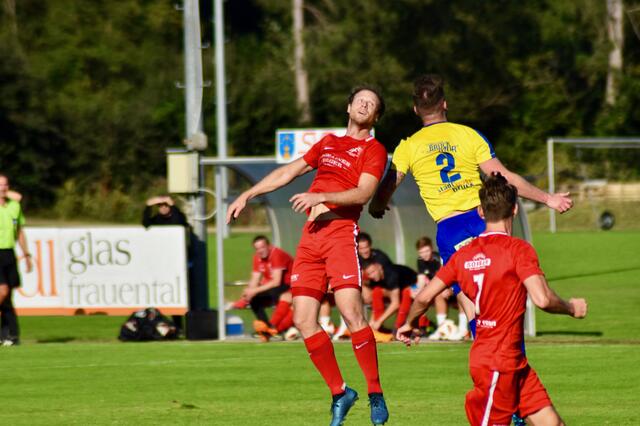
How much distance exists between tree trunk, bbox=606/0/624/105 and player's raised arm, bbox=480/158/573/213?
142 ft

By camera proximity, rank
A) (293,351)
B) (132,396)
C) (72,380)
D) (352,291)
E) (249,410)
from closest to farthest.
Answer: (352,291) → (249,410) → (132,396) → (72,380) → (293,351)

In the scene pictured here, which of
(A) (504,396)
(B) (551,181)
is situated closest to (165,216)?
(A) (504,396)

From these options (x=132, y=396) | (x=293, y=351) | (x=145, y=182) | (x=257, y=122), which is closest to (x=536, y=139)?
(x=257, y=122)

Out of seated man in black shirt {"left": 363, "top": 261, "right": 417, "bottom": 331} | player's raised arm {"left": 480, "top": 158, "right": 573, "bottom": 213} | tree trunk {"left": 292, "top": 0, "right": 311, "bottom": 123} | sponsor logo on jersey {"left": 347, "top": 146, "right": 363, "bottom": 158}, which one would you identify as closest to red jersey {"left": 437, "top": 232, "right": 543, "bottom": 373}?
player's raised arm {"left": 480, "top": 158, "right": 573, "bottom": 213}

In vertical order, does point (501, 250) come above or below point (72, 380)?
above

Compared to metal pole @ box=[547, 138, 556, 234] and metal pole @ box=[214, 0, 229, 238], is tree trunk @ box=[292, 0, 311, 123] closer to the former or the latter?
metal pole @ box=[547, 138, 556, 234]

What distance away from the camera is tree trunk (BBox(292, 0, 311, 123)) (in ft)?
168

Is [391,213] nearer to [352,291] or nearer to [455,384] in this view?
[455,384]

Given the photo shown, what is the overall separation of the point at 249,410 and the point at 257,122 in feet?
143

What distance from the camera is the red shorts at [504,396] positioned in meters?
6.70

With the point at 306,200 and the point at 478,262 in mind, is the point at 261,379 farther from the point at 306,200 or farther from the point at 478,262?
the point at 478,262

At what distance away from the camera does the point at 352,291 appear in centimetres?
879

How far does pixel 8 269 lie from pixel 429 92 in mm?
8934

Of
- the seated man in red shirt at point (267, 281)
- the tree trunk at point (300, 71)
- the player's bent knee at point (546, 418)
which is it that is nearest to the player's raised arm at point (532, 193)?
the player's bent knee at point (546, 418)
